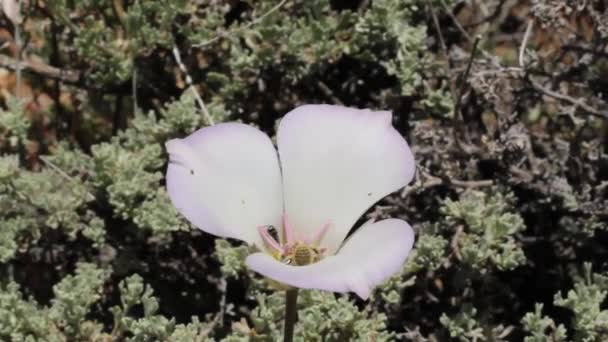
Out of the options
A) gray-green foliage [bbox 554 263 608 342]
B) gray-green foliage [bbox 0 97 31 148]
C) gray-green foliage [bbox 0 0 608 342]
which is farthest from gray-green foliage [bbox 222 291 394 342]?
gray-green foliage [bbox 0 97 31 148]

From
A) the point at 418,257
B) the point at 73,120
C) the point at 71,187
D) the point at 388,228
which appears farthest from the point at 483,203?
the point at 73,120

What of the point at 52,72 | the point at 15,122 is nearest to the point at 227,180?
the point at 15,122

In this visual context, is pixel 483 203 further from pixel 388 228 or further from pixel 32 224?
pixel 32 224

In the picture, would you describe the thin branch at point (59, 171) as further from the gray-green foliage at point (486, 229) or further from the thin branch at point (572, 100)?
the thin branch at point (572, 100)

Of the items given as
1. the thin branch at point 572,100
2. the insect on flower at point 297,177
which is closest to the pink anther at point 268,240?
the insect on flower at point 297,177

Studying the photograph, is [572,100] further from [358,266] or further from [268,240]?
[358,266]

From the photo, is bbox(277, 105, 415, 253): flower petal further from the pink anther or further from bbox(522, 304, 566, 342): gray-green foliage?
bbox(522, 304, 566, 342): gray-green foliage
